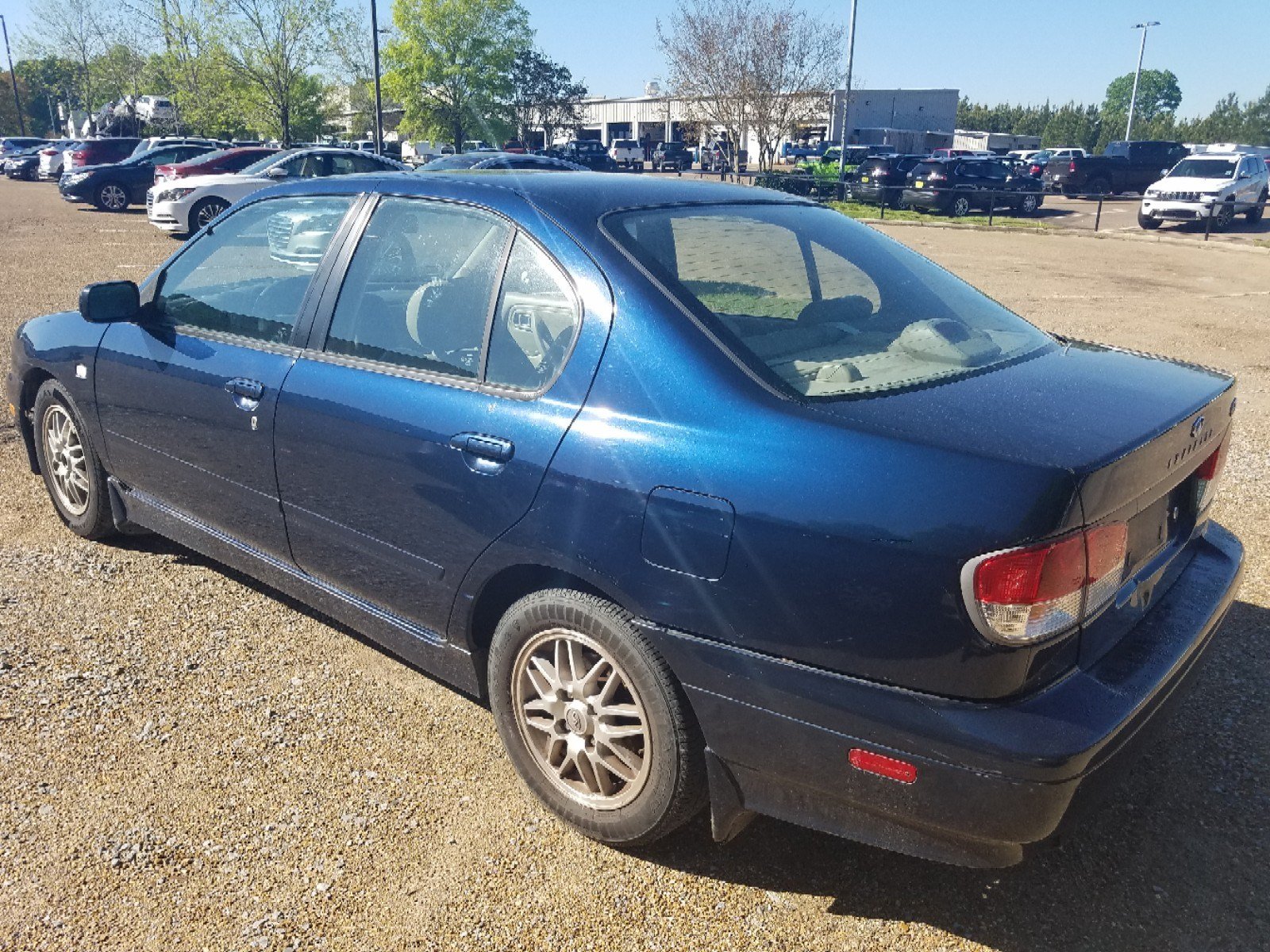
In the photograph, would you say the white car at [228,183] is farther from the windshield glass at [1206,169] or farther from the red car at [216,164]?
the windshield glass at [1206,169]

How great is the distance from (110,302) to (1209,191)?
25.6m

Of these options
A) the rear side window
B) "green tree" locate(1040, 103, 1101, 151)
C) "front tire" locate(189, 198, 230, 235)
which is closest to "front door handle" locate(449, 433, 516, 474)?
the rear side window

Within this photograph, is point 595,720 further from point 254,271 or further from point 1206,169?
point 1206,169

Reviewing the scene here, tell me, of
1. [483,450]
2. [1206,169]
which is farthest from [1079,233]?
[483,450]

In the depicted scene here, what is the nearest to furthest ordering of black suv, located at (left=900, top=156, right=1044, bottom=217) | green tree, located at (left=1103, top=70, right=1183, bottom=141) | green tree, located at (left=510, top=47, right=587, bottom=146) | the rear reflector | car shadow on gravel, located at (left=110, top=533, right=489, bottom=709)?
the rear reflector < car shadow on gravel, located at (left=110, top=533, right=489, bottom=709) < black suv, located at (left=900, top=156, right=1044, bottom=217) < green tree, located at (left=510, top=47, right=587, bottom=146) < green tree, located at (left=1103, top=70, right=1183, bottom=141)

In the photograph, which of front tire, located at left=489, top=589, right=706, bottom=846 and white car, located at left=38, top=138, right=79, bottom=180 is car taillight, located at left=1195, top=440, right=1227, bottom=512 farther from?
white car, located at left=38, top=138, right=79, bottom=180

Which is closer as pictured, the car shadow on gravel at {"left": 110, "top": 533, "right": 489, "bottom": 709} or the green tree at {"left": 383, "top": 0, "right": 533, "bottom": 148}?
the car shadow on gravel at {"left": 110, "top": 533, "right": 489, "bottom": 709}

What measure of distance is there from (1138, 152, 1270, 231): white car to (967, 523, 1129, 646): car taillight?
80.5ft

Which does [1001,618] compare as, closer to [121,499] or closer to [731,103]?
[121,499]

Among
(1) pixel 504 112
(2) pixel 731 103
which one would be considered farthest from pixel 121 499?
(1) pixel 504 112

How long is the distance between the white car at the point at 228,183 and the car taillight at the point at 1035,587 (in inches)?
653

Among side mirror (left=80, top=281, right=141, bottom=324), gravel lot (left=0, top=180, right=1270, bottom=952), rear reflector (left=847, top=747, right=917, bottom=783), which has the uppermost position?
side mirror (left=80, top=281, right=141, bottom=324)

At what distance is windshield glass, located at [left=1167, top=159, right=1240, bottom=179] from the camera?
80.0 feet

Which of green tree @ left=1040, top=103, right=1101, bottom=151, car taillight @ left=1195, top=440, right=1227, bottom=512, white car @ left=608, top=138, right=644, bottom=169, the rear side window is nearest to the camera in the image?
car taillight @ left=1195, top=440, right=1227, bottom=512
